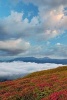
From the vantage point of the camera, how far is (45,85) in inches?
1897

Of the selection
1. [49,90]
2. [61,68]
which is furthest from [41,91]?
[61,68]

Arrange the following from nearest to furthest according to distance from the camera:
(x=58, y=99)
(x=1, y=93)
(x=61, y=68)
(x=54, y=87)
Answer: (x=58, y=99), (x=54, y=87), (x=1, y=93), (x=61, y=68)

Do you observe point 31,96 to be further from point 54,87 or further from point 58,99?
point 58,99

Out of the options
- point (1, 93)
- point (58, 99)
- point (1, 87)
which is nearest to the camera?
point (58, 99)

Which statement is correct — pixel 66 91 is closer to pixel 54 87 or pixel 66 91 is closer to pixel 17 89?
pixel 54 87

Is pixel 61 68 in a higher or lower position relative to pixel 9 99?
higher

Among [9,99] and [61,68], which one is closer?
[9,99]

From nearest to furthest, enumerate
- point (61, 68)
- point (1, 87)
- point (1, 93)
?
point (1, 93), point (1, 87), point (61, 68)

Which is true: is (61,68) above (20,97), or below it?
above

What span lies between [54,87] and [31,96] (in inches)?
186

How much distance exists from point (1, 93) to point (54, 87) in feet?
31.5

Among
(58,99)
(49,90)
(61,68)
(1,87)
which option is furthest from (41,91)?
(61,68)

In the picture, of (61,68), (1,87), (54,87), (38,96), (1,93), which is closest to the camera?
(38,96)

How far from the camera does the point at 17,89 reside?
49.8m
